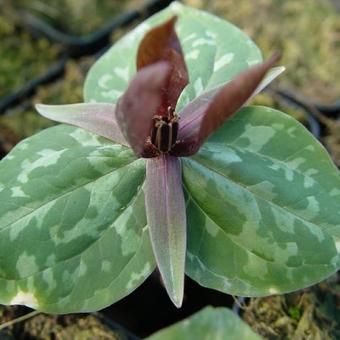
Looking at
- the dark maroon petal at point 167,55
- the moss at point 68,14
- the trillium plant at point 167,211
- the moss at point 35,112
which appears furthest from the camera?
the moss at point 68,14

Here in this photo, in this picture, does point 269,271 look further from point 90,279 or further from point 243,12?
point 243,12

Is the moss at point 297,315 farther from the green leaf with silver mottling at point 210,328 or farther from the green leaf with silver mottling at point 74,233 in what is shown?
the green leaf with silver mottling at point 210,328

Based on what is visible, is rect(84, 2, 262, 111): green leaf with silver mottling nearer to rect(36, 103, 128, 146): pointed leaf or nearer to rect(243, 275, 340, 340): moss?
rect(36, 103, 128, 146): pointed leaf

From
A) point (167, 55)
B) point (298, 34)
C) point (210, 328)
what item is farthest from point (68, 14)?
point (210, 328)

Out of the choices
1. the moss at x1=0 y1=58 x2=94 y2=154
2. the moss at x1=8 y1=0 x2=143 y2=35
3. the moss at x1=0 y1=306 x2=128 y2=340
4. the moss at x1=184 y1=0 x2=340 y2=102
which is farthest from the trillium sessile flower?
the moss at x1=8 y1=0 x2=143 y2=35

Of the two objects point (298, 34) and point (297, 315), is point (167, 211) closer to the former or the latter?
point (297, 315)

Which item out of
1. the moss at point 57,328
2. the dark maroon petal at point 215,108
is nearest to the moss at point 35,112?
the moss at point 57,328
